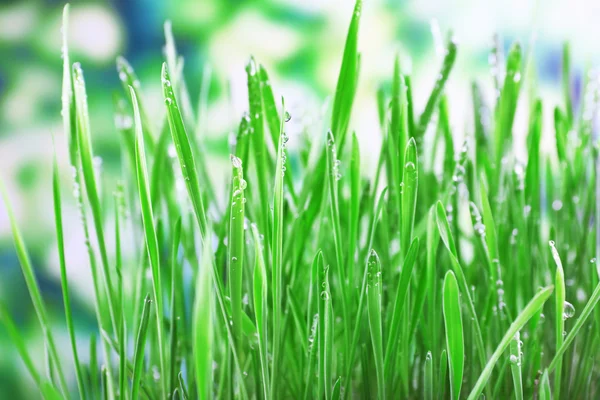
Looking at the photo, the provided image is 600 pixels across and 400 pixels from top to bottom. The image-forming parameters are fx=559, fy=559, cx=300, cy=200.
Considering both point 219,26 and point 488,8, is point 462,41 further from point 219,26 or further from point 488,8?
point 219,26

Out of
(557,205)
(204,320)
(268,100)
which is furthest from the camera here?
(557,205)

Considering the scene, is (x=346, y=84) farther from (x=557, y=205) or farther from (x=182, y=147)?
(x=557, y=205)

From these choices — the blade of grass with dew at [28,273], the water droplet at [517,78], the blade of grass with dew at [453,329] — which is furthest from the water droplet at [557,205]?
the blade of grass with dew at [28,273]

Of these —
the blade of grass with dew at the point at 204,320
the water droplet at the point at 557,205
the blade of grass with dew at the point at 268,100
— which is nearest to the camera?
the blade of grass with dew at the point at 204,320

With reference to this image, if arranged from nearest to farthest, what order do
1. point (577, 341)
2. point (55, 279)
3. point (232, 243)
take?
point (232, 243)
point (577, 341)
point (55, 279)

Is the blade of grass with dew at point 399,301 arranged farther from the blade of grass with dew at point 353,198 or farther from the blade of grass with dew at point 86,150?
the blade of grass with dew at point 86,150

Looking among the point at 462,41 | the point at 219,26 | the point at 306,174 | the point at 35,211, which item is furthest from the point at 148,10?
the point at 306,174

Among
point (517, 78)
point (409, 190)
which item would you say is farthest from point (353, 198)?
point (517, 78)
